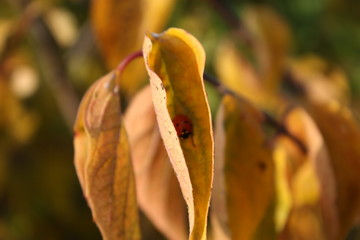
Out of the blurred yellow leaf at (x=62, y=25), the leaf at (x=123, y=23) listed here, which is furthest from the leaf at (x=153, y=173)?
the blurred yellow leaf at (x=62, y=25)

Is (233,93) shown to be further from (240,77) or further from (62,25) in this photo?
(62,25)

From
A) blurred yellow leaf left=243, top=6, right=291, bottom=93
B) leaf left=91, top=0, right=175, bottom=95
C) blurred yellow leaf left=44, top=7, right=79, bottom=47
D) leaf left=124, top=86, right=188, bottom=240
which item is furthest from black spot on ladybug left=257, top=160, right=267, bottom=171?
blurred yellow leaf left=44, top=7, right=79, bottom=47

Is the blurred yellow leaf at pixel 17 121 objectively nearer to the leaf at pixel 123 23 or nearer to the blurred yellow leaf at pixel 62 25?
the blurred yellow leaf at pixel 62 25

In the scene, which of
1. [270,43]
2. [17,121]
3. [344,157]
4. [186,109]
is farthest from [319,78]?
[186,109]

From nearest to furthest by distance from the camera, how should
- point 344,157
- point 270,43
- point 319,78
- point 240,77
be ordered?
1. point 344,157
2. point 270,43
3. point 240,77
4. point 319,78

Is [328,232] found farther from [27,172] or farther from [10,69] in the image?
[27,172]

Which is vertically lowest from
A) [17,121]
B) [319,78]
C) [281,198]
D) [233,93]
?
[319,78]

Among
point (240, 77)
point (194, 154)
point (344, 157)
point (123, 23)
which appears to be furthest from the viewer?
point (240, 77)

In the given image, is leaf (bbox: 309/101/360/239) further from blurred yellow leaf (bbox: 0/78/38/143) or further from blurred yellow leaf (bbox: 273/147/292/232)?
blurred yellow leaf (bbox: 0/78/38/143)
